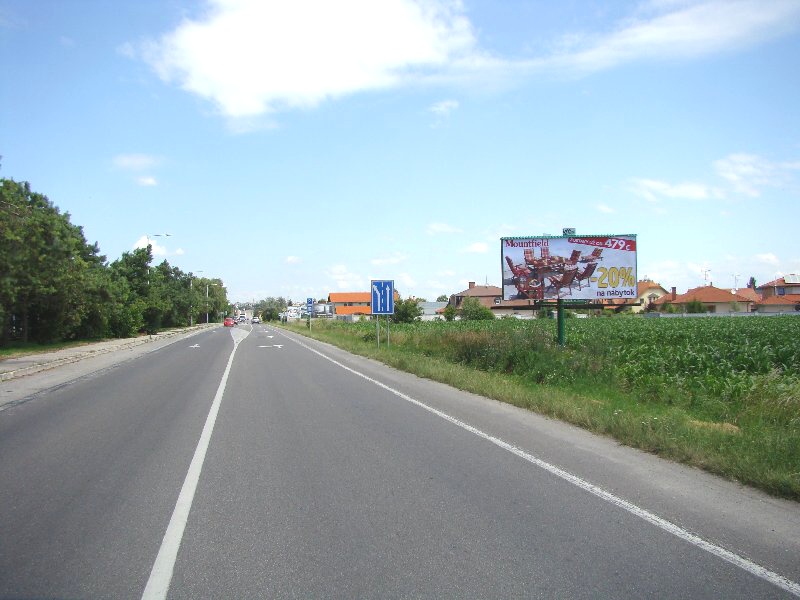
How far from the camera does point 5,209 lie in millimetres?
24125

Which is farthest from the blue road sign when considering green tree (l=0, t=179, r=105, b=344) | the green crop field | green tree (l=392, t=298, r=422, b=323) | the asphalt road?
green tree (l=392, t=298, r=422, b=323)

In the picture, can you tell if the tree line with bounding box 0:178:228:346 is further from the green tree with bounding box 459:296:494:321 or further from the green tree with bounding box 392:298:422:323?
the green tree with bounding box 459:296:494:321

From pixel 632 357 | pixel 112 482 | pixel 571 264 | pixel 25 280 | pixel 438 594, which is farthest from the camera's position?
pixel 25 280

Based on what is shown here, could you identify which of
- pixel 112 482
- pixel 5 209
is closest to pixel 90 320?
pixel 5 209

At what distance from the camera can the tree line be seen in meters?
24.9

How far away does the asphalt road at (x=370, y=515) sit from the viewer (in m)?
4.38

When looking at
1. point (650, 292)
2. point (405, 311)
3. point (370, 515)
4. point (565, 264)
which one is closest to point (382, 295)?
point (565, 264)

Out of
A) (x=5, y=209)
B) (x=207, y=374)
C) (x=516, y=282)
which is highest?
(x=5, y=209)

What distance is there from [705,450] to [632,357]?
11.3 m

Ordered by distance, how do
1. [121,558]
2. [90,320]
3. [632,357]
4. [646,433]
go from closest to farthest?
[121,558] < [646,433] < [632,357] < [90,320]

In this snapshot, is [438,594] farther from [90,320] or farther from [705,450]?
[90,320]

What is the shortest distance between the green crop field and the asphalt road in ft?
1.77

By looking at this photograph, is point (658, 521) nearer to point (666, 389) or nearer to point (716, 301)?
point (666, 389)

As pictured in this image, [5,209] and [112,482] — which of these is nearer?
[112,482]
